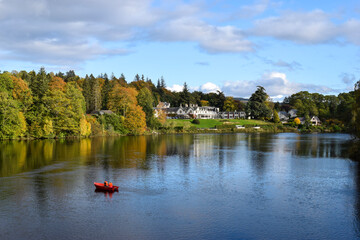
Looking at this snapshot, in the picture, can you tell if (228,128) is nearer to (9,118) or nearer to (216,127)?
(216,127)

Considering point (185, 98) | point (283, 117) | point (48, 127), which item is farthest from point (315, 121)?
point (48, 127)

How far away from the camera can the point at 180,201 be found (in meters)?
21.7

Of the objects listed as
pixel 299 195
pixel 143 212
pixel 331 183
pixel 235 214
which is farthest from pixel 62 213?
pixel 331 183

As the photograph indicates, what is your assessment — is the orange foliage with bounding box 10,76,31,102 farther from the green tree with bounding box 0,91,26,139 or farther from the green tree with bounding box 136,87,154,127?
the green tree with bounding box 136,87,154,127

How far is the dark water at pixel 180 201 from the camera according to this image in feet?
54.4

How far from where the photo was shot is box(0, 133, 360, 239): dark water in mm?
16578

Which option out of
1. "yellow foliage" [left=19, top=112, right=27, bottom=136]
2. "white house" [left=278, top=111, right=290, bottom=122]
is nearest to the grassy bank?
"white house" [left=278, top=111, right=290, bottom=122]

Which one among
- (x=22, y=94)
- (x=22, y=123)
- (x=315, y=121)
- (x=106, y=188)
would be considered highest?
(x=22, y=94)

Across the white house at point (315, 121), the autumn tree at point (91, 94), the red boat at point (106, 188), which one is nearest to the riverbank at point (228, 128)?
the white house at point (315, 121)

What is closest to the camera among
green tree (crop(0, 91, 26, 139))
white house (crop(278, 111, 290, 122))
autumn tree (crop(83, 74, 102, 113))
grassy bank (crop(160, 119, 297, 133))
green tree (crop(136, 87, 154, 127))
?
green tree (crop(0, 91, 26, 139))

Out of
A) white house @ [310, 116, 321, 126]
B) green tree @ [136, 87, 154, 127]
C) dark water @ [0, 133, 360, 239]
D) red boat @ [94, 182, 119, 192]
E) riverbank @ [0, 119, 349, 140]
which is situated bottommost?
dark water @ [0, 133, 360, 239]

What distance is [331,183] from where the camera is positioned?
27516 millimetres

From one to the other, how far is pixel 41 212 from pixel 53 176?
10.7 m

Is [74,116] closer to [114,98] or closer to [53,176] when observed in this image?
[114,98]
